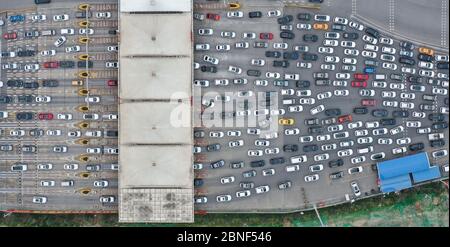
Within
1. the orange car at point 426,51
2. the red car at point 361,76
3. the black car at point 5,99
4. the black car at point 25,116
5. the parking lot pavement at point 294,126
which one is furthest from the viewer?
the black car at point 5,99

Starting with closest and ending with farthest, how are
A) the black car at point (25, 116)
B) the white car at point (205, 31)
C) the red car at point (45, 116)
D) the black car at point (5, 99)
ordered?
the white car at point (205, 31) < the red car at point (45, 116) < the black car at point (25, 116) < the black car at point (5, 99)

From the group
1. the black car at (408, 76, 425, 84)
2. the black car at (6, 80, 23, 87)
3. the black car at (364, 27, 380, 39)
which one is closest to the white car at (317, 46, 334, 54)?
the black car at (364, 27, 380, 39)

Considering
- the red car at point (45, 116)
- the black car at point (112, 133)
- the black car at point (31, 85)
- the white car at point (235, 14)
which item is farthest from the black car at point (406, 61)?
the black car at point (31, 85)

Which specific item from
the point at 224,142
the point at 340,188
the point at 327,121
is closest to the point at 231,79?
the point at 224,142

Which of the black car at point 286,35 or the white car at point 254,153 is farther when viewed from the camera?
the white car at point 254,153

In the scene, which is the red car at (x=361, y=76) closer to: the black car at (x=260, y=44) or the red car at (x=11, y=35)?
the black car at (x=260, y=44)

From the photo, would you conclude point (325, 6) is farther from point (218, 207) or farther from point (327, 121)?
point (218, 207)

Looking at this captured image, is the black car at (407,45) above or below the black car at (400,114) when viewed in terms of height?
above

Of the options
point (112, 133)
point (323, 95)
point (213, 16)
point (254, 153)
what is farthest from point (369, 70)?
point (112, 133)
